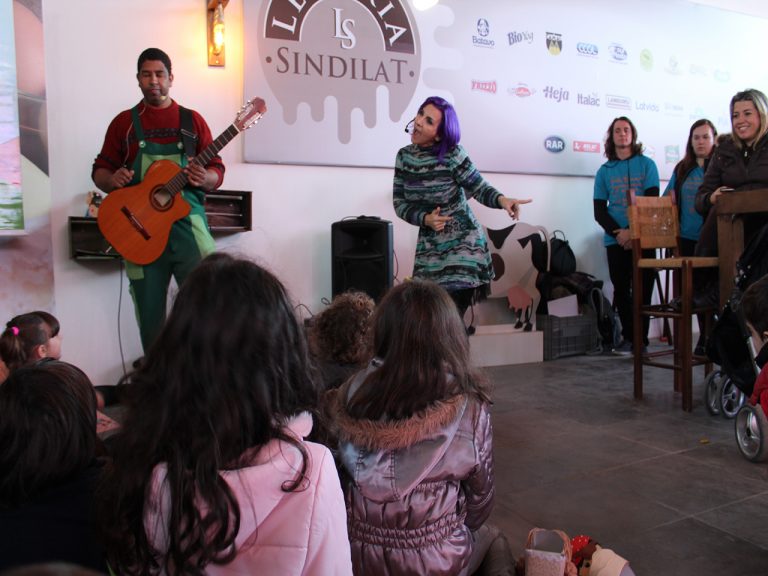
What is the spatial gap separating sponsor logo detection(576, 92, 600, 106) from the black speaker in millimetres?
2182

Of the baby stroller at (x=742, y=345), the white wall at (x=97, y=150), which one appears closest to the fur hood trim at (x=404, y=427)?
the baby stroller at (x=742, y=345)

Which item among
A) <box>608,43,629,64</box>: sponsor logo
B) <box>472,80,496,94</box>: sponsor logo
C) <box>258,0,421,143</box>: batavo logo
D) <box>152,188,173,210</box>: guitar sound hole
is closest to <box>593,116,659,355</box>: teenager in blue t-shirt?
<box>608,43,629,64</box>: sponsor logo

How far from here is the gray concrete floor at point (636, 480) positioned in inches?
69.2

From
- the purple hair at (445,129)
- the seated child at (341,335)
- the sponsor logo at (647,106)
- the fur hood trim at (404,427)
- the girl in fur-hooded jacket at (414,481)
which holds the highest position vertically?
the sponsor logo at (647,106)

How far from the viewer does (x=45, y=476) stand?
3.22ft

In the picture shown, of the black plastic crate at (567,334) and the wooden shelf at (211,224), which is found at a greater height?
the wooden shelf at (211,224)

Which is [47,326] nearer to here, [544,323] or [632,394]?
[632,394]

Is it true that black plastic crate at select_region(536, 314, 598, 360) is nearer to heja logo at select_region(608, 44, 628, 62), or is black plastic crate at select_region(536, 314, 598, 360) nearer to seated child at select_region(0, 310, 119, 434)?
heja logo at select_region(608, 44, 628, 62)

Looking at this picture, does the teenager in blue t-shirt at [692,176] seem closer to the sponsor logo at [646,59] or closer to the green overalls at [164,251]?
the sponsor logo at [646,59]

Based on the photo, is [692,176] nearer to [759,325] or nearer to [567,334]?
[567,334]

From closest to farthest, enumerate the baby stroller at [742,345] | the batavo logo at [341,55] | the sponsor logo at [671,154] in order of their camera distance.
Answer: the baby stroller at [742,345] < the batavo logo at [341,55] < the sponsor logo at [671,154]

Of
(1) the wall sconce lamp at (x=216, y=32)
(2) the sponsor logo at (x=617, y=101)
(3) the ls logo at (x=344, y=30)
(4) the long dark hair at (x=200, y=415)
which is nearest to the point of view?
(4) the long dark hair at (x=200, y=415)

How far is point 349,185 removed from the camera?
170 inches

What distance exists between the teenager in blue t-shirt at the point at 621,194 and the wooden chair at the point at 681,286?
1068 mm
